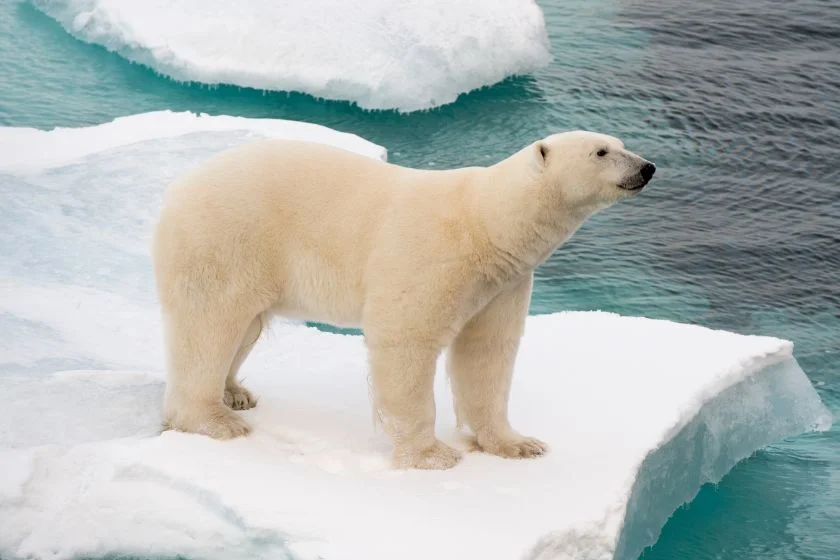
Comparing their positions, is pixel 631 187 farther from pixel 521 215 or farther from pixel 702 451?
pixel 702 451

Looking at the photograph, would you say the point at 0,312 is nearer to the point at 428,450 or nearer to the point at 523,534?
the point at 428,450

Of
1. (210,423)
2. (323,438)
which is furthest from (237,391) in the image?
(323,438)

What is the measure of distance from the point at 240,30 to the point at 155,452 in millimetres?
7514

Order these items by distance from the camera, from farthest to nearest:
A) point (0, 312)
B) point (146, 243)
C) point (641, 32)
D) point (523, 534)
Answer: point (641, 32) < point (146, 243) < point (0, 312) < point (523, 534)

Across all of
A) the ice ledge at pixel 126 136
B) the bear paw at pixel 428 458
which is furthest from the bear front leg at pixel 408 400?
the ice ledge at pixel 126 136

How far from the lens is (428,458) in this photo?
16.8ft

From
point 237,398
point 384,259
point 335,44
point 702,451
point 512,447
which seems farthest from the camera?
point 335,44

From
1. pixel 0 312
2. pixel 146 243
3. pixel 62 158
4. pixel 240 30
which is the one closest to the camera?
pixel 0 312

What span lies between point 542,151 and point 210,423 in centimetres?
183

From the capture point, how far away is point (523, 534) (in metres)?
4.60

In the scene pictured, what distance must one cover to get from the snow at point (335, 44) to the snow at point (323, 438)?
3.93m

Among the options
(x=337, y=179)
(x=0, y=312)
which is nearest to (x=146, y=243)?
(x=0, y=312)

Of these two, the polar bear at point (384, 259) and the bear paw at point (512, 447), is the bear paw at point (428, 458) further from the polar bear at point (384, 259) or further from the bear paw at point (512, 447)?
the bear paw at point (512, 447)

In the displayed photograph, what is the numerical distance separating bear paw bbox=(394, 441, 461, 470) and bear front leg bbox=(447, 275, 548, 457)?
229 millimetres
